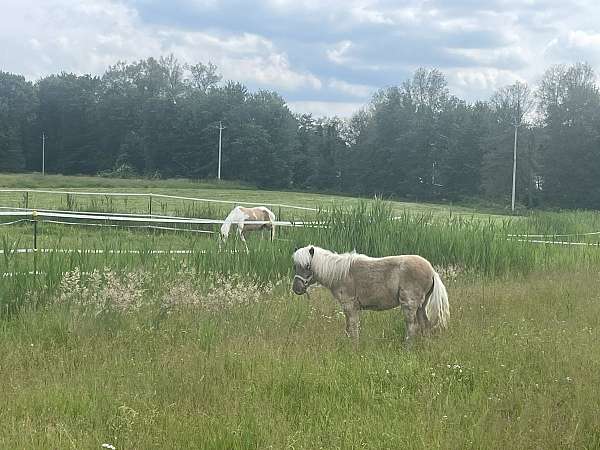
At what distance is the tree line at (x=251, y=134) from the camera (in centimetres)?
7481

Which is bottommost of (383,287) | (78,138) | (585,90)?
(383,287)

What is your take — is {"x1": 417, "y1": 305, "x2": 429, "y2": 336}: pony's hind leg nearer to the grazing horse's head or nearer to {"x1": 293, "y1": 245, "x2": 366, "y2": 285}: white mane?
{"x1": 293, "y1": 245, "x2": 366, "y2": 285}: white mane

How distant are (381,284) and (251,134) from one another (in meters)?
75.7

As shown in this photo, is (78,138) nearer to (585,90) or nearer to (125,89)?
(125,89)

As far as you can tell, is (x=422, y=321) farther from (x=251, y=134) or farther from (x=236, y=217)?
(x=251, y=134)

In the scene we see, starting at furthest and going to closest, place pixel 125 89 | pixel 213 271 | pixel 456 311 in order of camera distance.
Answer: pixel 125 89 < pixel 213 271 < pixel 456 311

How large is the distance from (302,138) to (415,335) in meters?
81.8

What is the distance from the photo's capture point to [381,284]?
6.62 meters

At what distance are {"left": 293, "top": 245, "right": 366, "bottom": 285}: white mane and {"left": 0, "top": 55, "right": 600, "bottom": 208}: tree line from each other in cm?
6185

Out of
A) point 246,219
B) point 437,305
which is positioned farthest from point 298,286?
point 246,219

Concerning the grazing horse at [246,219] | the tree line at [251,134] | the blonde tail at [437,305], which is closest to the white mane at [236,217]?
the grazing horse at [246,219]

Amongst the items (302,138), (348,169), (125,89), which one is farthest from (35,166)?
(348,169)

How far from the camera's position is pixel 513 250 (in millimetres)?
12820

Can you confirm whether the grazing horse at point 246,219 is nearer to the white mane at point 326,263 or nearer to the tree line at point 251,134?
the white mane at point 326,263
